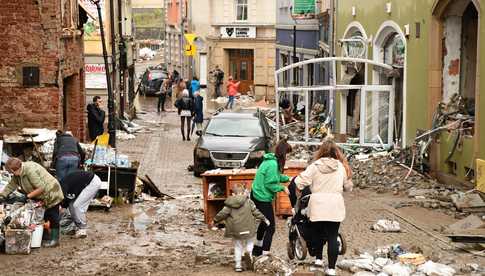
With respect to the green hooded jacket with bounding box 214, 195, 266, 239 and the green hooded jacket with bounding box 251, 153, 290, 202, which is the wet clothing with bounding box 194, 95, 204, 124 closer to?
the green hooded jacket with bounding box 251, 153, 290, 202

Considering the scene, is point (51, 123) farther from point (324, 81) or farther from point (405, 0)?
point (324, 81)

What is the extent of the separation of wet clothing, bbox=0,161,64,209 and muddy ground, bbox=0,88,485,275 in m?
0.74

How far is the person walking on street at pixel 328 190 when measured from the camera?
1080cm

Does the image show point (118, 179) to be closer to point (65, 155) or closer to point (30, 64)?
point (65, 155)

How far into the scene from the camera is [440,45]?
2019 cm

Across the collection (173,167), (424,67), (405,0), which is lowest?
(173,167)

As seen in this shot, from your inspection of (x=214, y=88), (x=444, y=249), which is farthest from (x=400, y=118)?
(x=214, y=88)

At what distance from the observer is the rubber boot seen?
532 inches

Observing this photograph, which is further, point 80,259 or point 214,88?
point 214,88

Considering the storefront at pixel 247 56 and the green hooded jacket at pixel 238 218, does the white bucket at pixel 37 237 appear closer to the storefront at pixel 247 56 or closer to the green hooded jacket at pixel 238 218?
the green hooded jacket at pixel 238 218

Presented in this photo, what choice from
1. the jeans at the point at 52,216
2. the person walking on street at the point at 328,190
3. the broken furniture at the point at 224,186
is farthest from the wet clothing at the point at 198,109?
the person walking on street at the point at 328,190

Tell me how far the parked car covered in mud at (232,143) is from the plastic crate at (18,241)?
8727 mm

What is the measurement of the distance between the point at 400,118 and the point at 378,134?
89cm

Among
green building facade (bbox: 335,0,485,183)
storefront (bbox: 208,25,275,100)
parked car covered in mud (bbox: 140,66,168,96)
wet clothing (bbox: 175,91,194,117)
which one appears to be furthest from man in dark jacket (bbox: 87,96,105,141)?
parked car covered in mud (bbox: 140,66,168,96)
